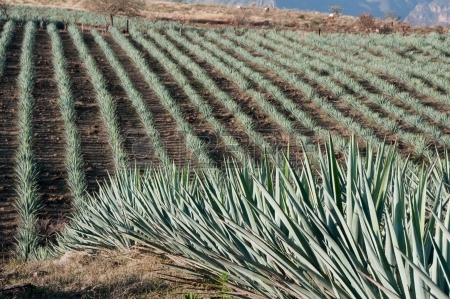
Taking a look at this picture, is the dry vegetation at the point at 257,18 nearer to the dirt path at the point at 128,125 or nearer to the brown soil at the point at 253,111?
the brown soil at the point at 253,111

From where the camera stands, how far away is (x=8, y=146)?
10969 millimetres

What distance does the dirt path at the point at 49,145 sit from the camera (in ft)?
28.4

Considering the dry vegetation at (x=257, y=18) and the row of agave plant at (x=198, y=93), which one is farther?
the dry vegetation at (x=257, y=18)

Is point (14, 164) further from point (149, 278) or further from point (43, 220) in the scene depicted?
point (149, 278)

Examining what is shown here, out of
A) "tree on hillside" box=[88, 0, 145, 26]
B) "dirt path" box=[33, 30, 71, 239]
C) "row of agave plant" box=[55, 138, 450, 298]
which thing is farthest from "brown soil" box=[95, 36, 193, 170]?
"tree on hillside" box=[88, 0, 145, 26]

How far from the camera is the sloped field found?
10.0 m

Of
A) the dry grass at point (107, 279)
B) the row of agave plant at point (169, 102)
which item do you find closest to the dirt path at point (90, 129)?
the row of agave plant at point (169, 102)

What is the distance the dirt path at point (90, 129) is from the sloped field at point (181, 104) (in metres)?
0.03

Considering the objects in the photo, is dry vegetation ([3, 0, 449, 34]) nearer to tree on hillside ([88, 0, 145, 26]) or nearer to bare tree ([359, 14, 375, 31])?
bare tree ([359, 14, 375, 31])

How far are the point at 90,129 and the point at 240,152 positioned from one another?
3.50 m

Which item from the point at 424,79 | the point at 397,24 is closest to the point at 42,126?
the point at 424,79

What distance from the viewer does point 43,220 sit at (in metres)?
7.93

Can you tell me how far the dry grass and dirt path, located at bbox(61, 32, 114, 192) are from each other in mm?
3640

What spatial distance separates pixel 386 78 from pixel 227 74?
4569mm
